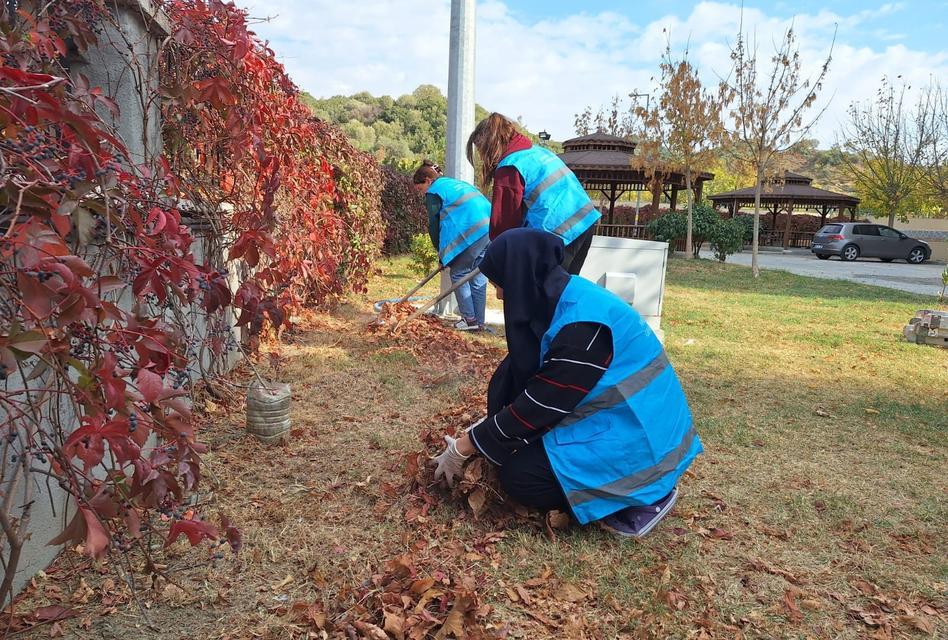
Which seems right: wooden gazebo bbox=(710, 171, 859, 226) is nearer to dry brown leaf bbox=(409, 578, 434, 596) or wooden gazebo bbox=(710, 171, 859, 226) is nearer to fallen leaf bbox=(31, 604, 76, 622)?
dry brown leaf bbox=(409, 578, 434, 596)

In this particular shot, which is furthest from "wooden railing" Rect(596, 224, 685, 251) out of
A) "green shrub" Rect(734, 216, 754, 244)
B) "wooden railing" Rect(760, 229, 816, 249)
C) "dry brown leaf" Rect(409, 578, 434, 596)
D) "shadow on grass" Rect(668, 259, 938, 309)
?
"dry brown leaf" Rect(409, 578, 434, 596)

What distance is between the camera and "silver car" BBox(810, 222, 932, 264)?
2234 centimetres

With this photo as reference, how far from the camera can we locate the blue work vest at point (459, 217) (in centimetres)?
602

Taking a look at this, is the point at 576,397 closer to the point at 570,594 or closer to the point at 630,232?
the point at 570,594

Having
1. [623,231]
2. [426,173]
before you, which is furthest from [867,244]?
[426,173]

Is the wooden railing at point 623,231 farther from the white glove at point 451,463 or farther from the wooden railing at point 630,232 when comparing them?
the white glove at point 451,463

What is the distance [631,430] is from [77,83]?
2.24 m

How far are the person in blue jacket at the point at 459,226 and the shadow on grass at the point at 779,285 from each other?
6406 millimetres

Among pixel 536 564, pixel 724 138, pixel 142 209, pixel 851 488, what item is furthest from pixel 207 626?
pixel 724 138

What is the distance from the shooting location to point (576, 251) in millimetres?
4605

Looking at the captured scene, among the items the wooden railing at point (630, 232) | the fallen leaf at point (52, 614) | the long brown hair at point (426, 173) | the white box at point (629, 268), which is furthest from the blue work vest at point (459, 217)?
the wooden railing at point (630, 232)

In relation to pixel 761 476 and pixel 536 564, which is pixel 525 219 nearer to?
pixel 761 476

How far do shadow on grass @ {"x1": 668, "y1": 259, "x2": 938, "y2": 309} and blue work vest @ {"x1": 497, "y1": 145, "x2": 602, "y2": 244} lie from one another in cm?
753

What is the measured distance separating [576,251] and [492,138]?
0.98 m
